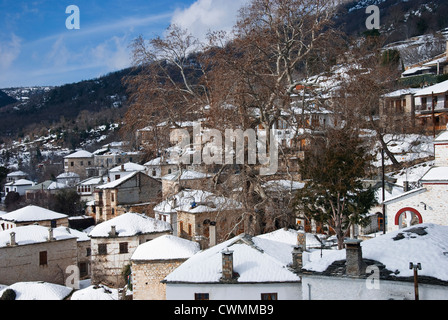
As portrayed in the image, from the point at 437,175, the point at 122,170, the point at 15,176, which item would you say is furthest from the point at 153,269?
the point at 15,176

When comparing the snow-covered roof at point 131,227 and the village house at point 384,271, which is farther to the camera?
the snow-covered roof at point 131,227

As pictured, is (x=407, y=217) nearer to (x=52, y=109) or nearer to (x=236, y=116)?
(x=236, y=116)

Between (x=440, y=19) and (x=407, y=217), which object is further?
(x=440, y=19)

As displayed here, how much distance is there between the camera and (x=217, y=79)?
1858 cm

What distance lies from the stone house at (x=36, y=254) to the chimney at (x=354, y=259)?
20.8 meters

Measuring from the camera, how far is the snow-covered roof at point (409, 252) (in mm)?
10055

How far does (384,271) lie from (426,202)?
8761 millimetres

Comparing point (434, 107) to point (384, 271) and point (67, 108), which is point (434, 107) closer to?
point (384, 271)

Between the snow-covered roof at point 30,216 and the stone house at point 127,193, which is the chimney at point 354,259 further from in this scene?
the stone house at point 127,193

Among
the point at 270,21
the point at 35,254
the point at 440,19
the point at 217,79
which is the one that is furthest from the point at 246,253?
the point at 440,19

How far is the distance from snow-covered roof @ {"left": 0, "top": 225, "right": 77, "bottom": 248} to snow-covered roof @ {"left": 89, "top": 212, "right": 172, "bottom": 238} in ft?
10.0

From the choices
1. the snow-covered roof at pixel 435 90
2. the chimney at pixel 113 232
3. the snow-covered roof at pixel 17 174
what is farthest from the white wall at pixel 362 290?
the snow-covered roof at pixel 17 174

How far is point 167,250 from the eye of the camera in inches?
709
